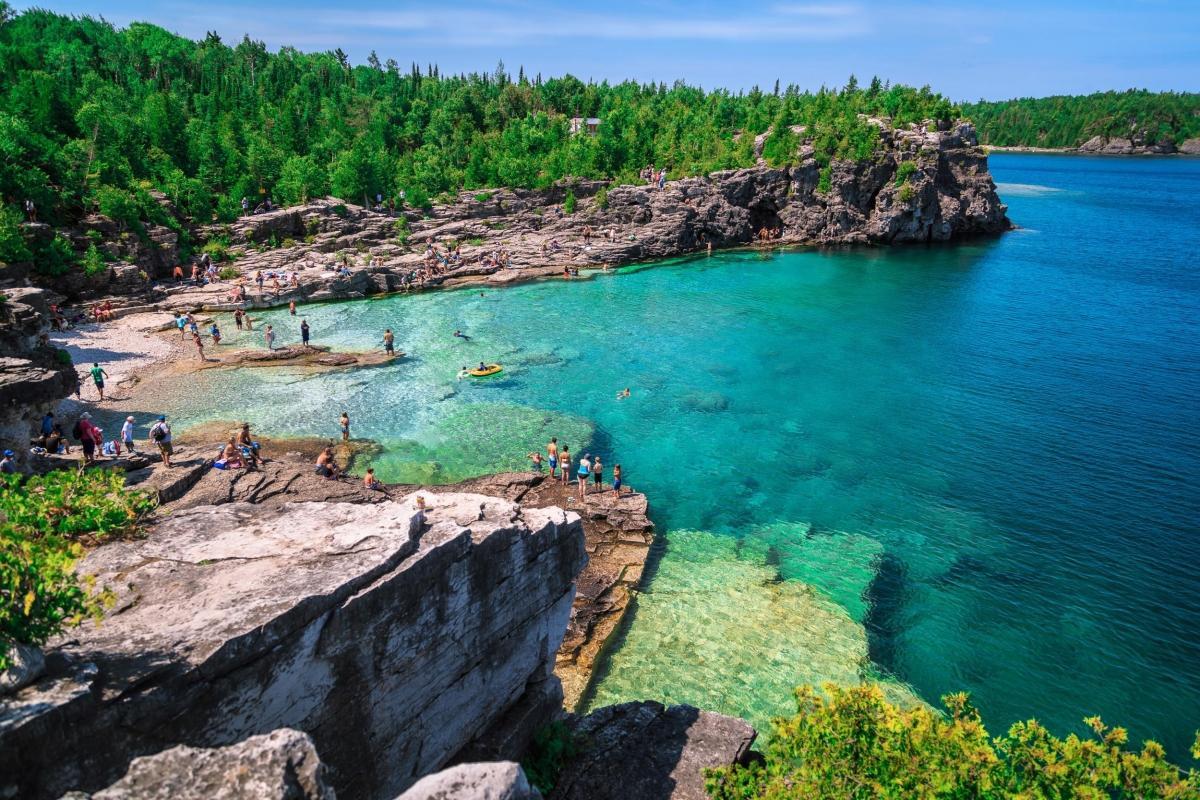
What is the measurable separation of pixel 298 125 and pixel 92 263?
41.9 m

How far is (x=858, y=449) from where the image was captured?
1372 inches

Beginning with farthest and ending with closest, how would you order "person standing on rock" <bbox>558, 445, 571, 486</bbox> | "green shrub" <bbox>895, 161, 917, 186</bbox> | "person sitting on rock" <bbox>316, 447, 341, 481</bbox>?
"green shrub" <bbox>895, 161, 917, 186</bbox> < "person standing on rock" <bbox>558, 445, 571, 486</bbox> < "person sitting on rock" <bbox>316, 447, 341, 481</bbox>

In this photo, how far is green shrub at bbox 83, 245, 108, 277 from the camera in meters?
51.1

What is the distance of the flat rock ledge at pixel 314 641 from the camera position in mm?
8789

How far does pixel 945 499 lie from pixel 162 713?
1182 inches

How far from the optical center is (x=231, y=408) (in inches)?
1447

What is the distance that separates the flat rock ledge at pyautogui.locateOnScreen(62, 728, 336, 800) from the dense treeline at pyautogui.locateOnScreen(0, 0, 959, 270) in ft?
171

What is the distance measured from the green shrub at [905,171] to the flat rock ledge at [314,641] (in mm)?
81418

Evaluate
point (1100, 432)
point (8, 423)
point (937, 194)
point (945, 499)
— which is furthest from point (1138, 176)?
point (8, 423)

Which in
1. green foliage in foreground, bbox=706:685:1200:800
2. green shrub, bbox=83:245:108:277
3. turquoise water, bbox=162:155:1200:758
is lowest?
turquoise water, bbox=162:155:1200:758

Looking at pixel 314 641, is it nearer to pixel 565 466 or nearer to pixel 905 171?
pixel 565 466

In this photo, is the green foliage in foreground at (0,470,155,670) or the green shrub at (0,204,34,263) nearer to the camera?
the green foliage in foreground at (0,470,155,670)

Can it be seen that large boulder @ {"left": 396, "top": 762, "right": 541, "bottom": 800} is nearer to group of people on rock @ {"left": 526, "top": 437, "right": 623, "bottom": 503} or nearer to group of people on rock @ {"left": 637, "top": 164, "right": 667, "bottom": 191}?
group of people on rock @ {"left": 526, "top": 437, "right": 623, "bottom": 503}

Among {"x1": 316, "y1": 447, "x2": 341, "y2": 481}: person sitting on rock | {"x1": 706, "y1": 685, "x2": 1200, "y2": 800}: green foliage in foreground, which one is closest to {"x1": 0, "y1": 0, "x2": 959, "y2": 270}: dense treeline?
{"x1": 316, "y1": 447, "x2": 341, "y2": 481}: person sitting on rock
